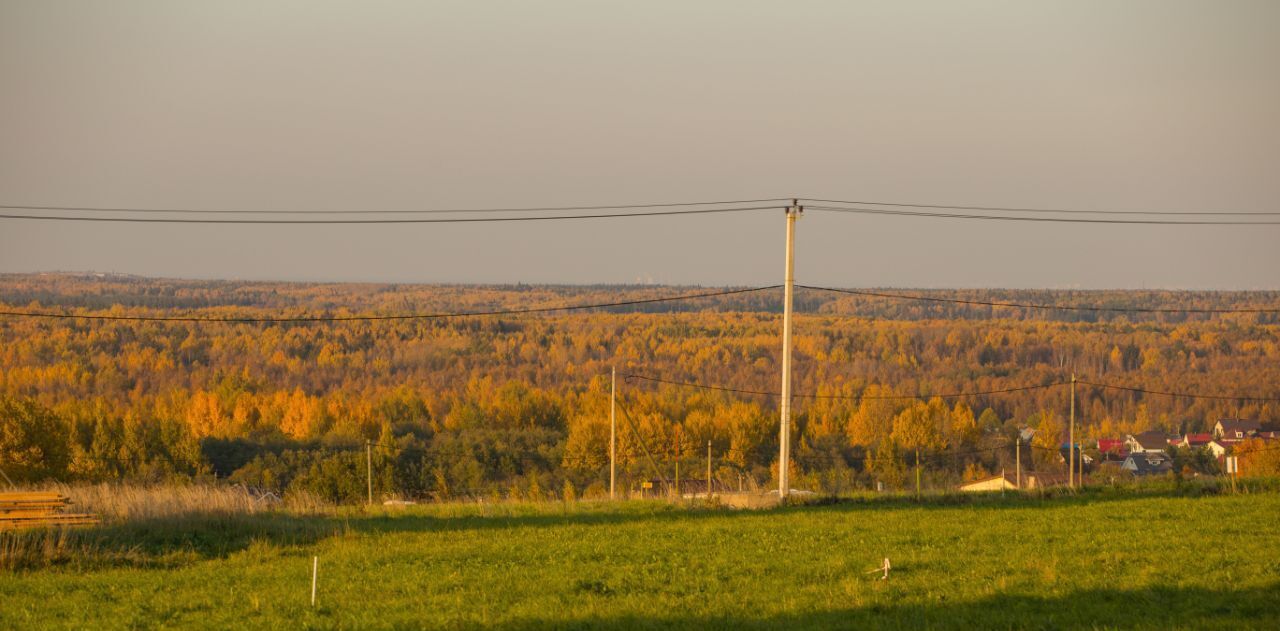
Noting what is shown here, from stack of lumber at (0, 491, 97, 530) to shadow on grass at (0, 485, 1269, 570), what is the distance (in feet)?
1.89

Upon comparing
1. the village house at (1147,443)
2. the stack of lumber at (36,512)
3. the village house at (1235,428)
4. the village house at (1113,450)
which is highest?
the stack of lumber at (36,512)

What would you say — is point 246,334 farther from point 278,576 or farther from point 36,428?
point 278,576

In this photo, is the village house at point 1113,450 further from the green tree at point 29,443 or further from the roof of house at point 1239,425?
the green tree at point 29,443

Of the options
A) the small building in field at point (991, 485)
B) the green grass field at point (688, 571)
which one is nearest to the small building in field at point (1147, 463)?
the small building in field at point (991, 485)

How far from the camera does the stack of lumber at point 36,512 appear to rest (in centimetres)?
1869

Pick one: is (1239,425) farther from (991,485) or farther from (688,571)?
(688,571)

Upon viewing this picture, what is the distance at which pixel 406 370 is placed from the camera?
146750 millimetres

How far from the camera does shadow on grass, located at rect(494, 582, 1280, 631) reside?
40.8 ft

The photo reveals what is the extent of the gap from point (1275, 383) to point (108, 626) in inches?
4342

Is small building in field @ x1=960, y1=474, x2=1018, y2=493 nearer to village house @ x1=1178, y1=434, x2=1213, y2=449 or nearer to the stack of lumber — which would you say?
the stack of lumber

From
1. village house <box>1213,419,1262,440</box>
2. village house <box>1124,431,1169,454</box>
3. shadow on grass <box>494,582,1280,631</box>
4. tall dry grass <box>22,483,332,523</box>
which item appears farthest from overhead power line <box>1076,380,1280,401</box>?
shadow on grass <box>494,582,1280,631</box>

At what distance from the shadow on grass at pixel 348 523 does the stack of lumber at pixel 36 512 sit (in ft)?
1.89

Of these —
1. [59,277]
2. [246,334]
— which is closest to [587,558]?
[246,334]

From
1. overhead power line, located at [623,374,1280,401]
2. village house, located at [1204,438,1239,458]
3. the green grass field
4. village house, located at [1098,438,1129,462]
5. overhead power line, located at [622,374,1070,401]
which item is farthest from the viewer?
overhead power line, located at [622,374,1070,401]
